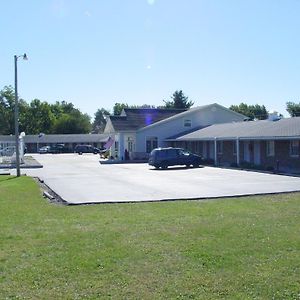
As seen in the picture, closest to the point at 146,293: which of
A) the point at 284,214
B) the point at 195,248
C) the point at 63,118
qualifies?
the point at 195,248

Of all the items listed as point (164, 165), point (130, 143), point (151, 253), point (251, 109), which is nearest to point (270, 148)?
point (164, 165)

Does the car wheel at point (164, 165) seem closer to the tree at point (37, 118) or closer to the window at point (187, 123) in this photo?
the window at point (187, 123)

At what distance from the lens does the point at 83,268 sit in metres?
6.79

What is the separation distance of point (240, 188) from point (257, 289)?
1373cm

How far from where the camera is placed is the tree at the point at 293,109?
9775 centimetres

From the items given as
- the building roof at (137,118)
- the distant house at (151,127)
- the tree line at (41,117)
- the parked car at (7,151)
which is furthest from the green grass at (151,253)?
the tree line at (41,117)

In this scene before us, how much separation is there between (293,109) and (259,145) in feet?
223

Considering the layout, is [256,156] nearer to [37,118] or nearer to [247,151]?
[247,151]

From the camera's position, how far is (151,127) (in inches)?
2117

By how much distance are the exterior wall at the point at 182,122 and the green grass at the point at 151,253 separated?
4072 centimetres

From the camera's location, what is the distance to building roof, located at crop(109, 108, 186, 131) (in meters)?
54.1

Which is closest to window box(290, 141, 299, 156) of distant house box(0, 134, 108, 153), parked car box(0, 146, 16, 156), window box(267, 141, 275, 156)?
window box(267, 141, 275, 156)

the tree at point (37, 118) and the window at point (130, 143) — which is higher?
the tree at point (37, 118)

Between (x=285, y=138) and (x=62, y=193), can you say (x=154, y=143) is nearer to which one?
(x=285, y=138)
